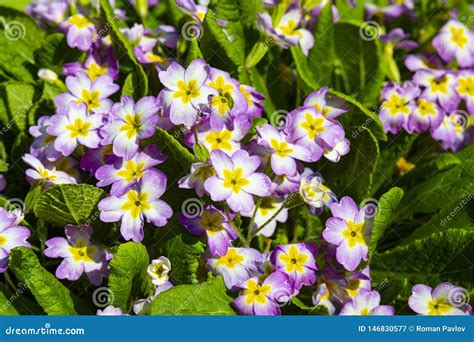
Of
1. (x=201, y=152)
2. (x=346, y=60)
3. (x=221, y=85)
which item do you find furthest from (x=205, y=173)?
(x=346, y=60)

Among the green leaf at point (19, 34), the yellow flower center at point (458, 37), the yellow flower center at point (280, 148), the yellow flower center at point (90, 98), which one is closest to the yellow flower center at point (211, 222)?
the yellow flower center at point (280, 148)

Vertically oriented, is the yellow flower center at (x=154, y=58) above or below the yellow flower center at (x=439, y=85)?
below

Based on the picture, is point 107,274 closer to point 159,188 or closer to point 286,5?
point 159,188

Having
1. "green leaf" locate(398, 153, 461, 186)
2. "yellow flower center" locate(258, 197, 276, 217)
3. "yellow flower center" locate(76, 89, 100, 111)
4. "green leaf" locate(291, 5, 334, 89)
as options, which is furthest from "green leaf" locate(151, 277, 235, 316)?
"green leaf" locate(291, 5, 334, 89)

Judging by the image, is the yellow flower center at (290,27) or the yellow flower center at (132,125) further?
the yellow flower center at (290,27)

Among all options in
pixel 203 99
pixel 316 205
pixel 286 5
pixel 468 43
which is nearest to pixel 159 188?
pixel 203 99

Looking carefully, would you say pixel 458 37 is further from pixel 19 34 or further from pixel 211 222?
pixel 19 34

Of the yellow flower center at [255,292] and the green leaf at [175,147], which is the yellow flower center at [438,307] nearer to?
the yellow flower center at [255,292]
